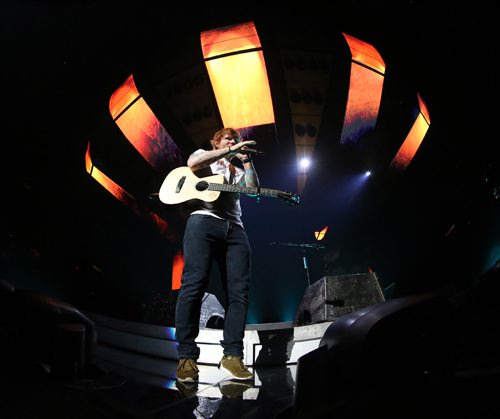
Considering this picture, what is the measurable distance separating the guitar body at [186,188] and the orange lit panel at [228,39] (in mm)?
2016

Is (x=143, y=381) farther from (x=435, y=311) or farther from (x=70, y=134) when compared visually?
(x=70, y=134)

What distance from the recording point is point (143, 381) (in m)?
1.48

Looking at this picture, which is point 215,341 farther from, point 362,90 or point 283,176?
point 362,90

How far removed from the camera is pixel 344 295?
2.48m

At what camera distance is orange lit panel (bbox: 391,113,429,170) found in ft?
9.32

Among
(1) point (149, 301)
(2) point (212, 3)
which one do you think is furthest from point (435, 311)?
(2) point (212, 3)

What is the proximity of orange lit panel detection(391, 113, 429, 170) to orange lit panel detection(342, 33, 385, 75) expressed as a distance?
746 millimetres

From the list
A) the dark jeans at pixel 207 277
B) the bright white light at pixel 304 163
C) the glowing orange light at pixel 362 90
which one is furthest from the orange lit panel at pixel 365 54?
the dark jeans at pixel 207 277

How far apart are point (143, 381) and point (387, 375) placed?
1.17 meters

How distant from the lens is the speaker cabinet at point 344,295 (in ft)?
7.86

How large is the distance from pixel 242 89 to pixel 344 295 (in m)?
2.87

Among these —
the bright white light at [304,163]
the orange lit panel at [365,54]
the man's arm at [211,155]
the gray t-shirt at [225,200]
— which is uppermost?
the orange lit panel at [365,54]

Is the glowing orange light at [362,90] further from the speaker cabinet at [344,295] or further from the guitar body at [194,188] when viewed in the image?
the guitar body at [194,188]

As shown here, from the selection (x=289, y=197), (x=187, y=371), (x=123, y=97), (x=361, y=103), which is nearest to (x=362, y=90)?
(x=361, y=103)
